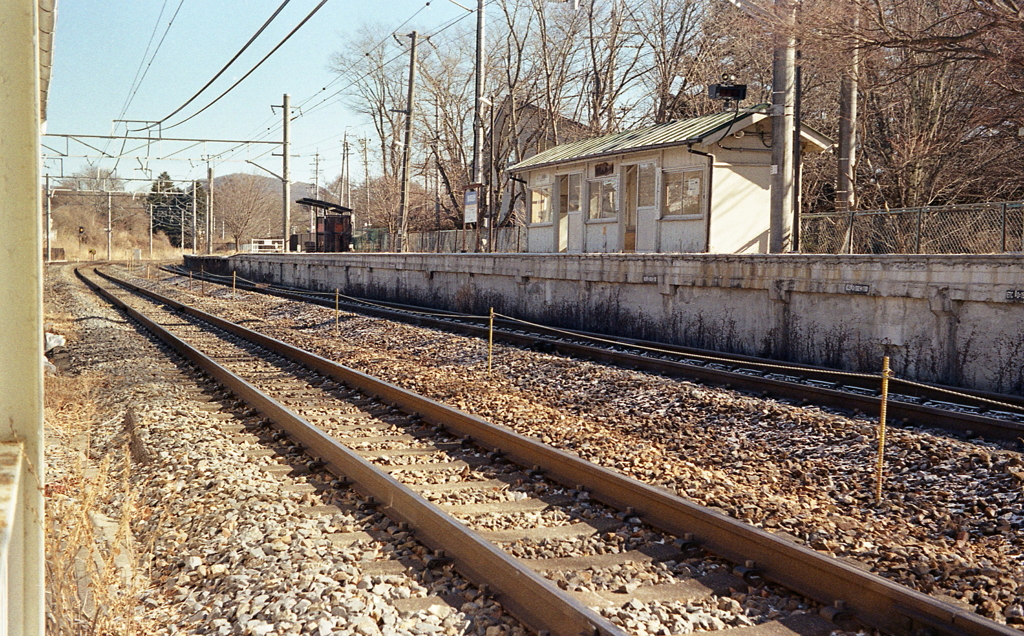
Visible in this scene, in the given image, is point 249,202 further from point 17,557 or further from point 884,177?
point 17,557

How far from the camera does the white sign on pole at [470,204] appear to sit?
29.7 metres

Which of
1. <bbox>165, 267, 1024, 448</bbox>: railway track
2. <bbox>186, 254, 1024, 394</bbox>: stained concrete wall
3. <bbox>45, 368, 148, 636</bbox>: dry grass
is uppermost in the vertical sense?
<bbox>186, 254, 1024, 394</bbox>: stained concrete wall

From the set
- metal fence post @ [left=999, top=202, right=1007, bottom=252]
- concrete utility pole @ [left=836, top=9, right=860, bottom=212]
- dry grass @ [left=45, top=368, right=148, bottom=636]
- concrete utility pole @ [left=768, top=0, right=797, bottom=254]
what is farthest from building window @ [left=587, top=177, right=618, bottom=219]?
dry grass @ [left=45, top=368, right=148, bottom=636]

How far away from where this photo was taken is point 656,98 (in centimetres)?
4700

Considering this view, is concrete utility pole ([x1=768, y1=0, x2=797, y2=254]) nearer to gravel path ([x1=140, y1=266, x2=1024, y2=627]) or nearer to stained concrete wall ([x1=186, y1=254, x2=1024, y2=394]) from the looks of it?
stained concrete wall ([x1=186, y1=254, x2=1024, y2=394])

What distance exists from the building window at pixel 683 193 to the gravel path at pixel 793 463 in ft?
28.8

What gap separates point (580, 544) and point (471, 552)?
2.87ft

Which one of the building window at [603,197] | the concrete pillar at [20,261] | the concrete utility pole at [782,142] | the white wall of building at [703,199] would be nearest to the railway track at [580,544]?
the concrete pillar at [20,261]

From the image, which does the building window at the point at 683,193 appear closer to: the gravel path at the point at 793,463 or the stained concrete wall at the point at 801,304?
the stained concrete wall at the point at 801,304

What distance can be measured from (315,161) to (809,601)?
381 feet

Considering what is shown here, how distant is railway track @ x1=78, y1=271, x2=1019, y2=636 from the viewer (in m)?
4.55

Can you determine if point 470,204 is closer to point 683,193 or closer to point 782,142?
point 683,193

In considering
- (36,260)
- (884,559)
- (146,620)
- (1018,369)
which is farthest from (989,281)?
(36,260)

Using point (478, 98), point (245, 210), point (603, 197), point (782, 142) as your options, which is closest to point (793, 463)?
point (782, 142)
